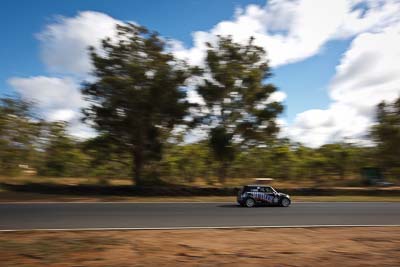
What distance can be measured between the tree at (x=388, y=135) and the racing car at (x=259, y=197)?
23.6 meters

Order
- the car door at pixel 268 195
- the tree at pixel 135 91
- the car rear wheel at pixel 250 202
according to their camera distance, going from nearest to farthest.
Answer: the car rear wheel at pixel 250 202, the car door at pixel 268 195, the tree at pixel 135 91

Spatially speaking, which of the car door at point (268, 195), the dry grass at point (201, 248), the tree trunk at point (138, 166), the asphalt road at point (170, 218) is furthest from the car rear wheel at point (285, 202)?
the tree trunk at point (138, 166)

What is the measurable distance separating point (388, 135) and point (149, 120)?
24150 mm

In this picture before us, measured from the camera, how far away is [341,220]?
58.5 feet

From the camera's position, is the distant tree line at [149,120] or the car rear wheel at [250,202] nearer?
the car rear wheel at [250,202]

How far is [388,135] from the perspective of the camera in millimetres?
43531

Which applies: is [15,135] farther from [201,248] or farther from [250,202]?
[201,248]

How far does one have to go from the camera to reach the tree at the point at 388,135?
43219 millimetres

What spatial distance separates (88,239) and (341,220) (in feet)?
34.8

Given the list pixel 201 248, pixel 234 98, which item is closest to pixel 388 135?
pixel 234 98

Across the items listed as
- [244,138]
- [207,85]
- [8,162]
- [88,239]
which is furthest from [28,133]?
[88,239]

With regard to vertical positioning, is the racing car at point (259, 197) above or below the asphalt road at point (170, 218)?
above

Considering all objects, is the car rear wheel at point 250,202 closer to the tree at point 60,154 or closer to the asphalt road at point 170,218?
the asphalt road at point 170,218

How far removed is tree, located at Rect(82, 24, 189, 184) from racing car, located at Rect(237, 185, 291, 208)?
1265cm
